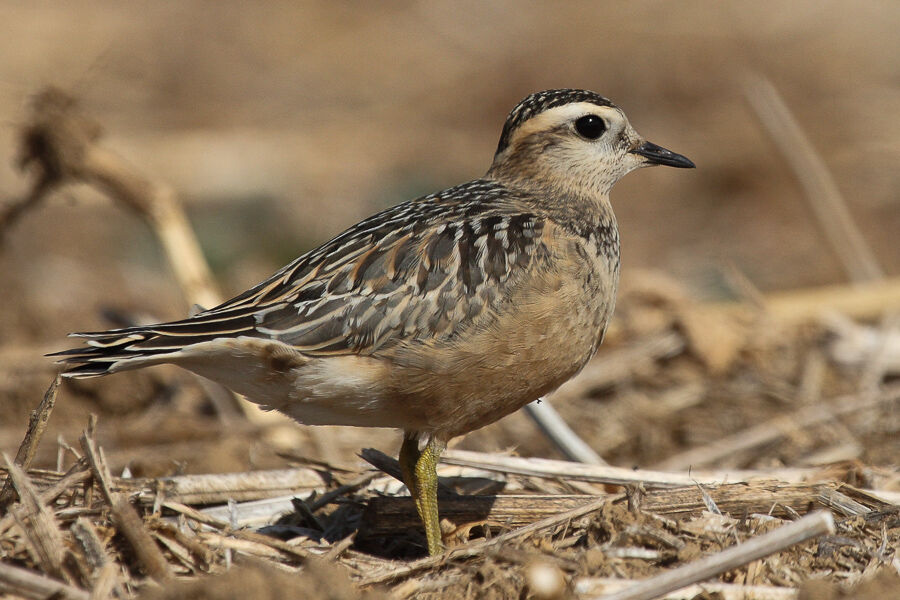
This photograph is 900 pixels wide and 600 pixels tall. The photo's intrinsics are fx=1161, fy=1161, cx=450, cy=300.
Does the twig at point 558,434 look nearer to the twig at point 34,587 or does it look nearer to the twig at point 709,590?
the twig at point 709,590

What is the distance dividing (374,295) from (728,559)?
177 centimetres

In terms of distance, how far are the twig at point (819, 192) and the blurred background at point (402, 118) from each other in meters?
0.15

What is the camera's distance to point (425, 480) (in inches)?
192

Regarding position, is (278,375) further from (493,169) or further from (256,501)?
(493,169)

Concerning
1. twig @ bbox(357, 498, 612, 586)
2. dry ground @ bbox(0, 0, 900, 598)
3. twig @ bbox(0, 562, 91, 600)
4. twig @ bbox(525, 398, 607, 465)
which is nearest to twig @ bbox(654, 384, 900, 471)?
dry ground @ bbox(0, 0, 900, 598)

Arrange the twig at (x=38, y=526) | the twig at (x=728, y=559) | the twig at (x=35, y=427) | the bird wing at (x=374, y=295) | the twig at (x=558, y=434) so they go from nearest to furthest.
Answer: the twig at (x=728, y=559) → the twig at (x=38, y=526) → the twig at (x=35, y=427) → the bird wing at (x=374, y=295) → the twig at (x=558, y=434)

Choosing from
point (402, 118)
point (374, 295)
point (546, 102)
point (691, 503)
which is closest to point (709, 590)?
point (691, 503)

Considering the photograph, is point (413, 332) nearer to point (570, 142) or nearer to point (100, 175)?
point (570, 142)

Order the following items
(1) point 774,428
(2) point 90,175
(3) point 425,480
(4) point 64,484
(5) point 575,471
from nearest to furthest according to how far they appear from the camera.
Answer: (4) point 64,484 < (3) point 425,480 < (5) point 575,471 < (1) point 774,428 < (2) point 90,175

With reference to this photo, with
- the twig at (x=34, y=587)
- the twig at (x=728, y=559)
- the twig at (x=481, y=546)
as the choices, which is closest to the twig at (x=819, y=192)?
the twig at (x=481, y=546)

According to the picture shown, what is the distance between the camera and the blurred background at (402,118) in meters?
11.4

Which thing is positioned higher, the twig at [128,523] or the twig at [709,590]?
the twig at [128,523]

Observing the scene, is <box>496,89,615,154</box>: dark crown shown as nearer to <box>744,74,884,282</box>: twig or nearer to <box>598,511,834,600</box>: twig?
<box>598,511,834,600</box>: twig

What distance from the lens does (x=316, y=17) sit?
1697 cm
